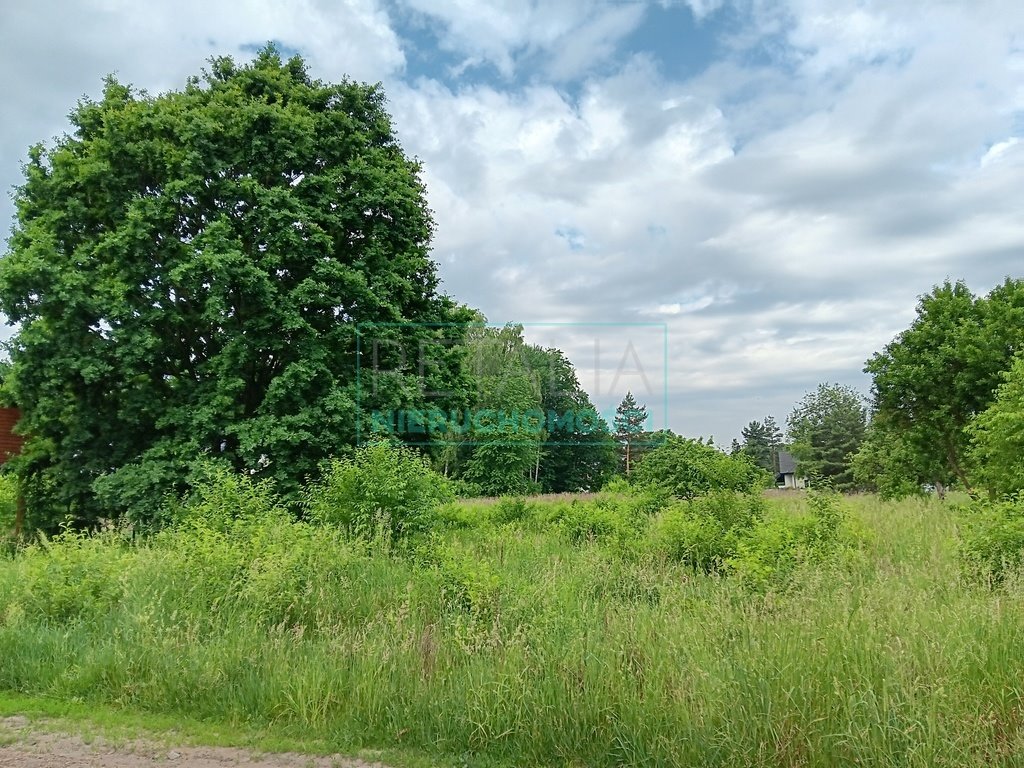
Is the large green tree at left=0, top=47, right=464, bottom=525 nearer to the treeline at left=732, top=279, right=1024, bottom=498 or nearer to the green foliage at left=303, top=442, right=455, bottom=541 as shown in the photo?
the green foliage at left=303, top=442, right=455, bottom=541

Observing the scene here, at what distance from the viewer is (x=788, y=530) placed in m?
8.97

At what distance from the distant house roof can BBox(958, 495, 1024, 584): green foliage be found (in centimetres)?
7497

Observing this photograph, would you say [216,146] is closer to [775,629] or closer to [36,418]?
[36,418]

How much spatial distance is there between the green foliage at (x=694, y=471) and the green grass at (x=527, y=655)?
110 inches

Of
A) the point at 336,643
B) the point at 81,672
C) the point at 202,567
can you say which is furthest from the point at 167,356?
the point at 336,643

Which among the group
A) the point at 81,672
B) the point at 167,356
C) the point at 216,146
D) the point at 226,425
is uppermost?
the point at 216,146

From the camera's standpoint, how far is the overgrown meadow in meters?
4.11

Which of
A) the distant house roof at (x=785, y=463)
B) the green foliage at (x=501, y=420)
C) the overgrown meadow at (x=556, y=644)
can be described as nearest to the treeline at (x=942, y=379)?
the overgrown meadow at (x=556, y=644)

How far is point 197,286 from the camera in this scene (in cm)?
1361

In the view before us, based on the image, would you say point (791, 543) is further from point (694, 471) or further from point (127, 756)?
point (127, 756)

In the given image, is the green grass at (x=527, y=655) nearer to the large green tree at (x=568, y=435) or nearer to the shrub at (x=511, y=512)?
the shrub at (x=511, y=512)

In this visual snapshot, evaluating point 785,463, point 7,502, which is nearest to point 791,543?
point 7,502

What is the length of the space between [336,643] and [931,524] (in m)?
11.1

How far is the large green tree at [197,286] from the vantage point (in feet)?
44.1
